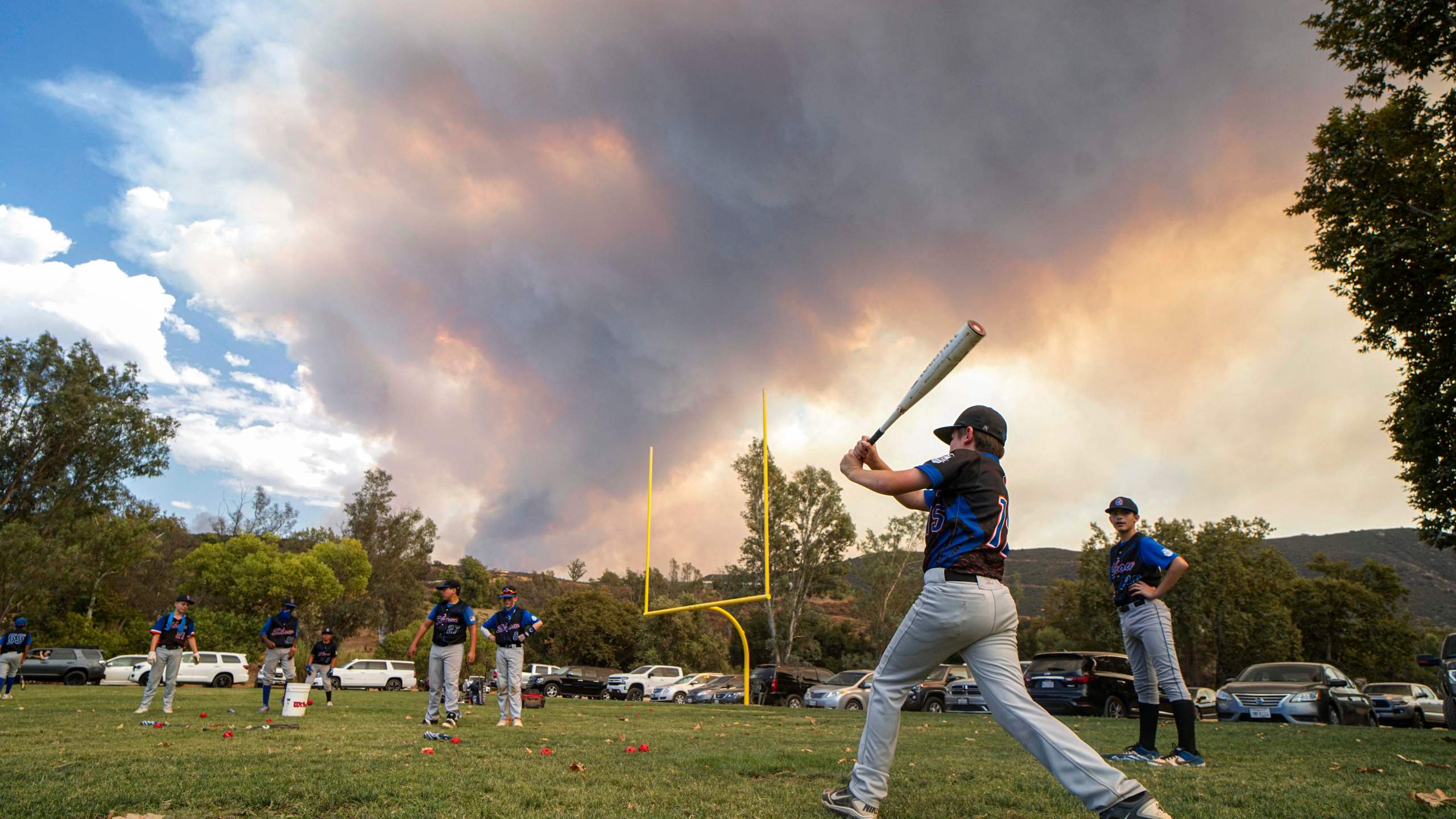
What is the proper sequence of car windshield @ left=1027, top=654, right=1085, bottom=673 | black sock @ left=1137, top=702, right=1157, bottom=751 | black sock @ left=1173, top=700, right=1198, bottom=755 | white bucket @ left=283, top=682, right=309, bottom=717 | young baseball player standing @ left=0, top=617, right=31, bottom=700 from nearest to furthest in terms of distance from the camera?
1. black sock @ left=1173, top=700, right=1198, bottom=755
2. black sock @ left=1137, top=702, right=1157, bottom=751
3. white bucket @ left=283, top=682, right=309, bottom=717
4. young baseball player standing @ left=0, top=617, right=31, bottom=700
5. car windshield @ left=1027, top=654, right=1085, bottom=673

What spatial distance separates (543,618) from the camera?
6281cm

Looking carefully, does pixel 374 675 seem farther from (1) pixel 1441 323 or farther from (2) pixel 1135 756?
(1) pixel 1441 323

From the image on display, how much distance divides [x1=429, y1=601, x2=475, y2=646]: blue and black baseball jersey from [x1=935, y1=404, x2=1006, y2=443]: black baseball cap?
28.7 feet

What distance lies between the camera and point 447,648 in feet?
36.3

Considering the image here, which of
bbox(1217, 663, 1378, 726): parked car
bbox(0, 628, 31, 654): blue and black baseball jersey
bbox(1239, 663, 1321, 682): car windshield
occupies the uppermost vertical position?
bbox(0, 628, 31, 654): blue and black baseball jersey

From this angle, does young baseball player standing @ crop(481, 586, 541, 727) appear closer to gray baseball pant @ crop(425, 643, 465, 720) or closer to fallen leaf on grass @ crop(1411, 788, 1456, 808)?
gray baseball pant @ crop(425, 643, 465, 720)

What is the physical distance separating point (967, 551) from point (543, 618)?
207ft

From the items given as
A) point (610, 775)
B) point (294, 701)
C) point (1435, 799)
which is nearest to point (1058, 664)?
point (1435, 799)

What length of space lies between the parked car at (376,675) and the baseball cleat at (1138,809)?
134 feet

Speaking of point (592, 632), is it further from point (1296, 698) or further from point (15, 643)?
point (1296, 698)

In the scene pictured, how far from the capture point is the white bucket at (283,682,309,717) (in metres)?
11.6

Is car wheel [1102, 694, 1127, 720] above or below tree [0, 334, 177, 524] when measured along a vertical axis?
below

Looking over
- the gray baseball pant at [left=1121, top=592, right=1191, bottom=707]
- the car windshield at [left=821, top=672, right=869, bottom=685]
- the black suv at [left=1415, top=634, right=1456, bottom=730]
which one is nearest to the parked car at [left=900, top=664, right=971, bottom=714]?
the car windshield at [left=821, top=672, right=869, bottom=685]

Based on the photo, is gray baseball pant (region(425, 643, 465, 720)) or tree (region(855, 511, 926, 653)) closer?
gray baseball pant (region(425, 643, 465, 720))
